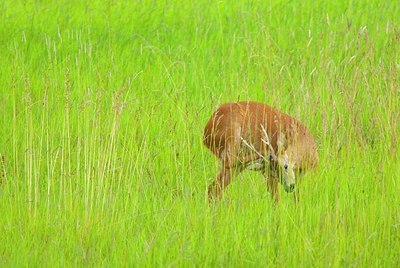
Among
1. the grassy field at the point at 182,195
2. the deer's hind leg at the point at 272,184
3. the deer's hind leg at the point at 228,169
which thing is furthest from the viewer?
the deer's hind leg at the point at 228,169

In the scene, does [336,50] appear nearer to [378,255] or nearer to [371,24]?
[371,24]

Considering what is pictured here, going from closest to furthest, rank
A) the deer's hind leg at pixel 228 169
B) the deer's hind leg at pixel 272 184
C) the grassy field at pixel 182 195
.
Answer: the grassy field at pixel 182 195 → the deer's hind leg at pixel 272 184 → the deer's hind leg at pixel 228 169

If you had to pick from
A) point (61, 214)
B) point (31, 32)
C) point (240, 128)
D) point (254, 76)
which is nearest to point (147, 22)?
point (31, 32)

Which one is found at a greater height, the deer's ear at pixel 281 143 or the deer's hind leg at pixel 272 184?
the deer's ear at pixel 281 143

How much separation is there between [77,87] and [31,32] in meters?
1.77

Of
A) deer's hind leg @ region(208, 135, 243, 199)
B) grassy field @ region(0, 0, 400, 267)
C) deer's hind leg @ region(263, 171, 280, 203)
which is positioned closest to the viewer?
grassy field @ region(0, 0, 400, 267)

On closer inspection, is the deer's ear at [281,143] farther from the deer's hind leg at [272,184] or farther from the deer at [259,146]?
the deer's hind leg at [272,184]

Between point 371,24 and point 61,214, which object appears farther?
point 371,24

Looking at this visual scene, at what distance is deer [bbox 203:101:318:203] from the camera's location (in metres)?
5.71

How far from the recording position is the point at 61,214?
17.1ft

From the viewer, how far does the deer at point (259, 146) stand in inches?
225

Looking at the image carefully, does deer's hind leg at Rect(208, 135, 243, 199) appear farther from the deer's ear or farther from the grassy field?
the deer's ear

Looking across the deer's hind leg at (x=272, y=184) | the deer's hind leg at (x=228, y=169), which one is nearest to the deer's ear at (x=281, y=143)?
the deer's hind leg at (x=272, y=184)

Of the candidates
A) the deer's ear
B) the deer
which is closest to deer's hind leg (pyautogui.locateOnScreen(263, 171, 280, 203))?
the deer
